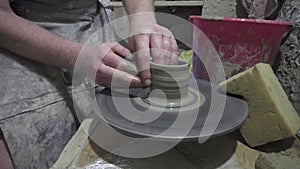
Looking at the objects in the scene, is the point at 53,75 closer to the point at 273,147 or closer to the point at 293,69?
the point at 273,147

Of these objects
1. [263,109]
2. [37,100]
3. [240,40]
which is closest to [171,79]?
[263,109]

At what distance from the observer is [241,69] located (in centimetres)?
159

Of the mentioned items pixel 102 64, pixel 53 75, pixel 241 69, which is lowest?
pixel 241 69

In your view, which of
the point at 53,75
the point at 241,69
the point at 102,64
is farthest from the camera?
the point at 241,69

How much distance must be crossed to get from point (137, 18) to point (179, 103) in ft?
1.34

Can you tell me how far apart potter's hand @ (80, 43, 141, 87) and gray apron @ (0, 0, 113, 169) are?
0.55 ft

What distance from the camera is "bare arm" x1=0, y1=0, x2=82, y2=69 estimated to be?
97 centimetres

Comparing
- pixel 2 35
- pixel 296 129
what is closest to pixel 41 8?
pixel 2 35

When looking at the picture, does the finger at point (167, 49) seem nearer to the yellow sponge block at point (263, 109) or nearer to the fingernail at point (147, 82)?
the fingernail at point (147, 82)

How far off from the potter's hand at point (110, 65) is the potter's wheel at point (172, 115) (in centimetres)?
6

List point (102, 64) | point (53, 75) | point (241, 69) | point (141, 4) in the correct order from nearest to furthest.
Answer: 1. point (102, 64)
2. point (53, 75)
3. point (141, 4)
4. point (241, 69)

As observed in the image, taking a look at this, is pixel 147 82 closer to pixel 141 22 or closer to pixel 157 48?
pixel 157 48

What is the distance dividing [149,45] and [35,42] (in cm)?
36

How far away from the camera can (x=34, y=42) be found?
989 mm
